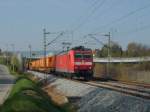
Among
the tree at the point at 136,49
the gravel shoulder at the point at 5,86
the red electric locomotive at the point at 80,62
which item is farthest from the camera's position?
the tree at the point at 136,49

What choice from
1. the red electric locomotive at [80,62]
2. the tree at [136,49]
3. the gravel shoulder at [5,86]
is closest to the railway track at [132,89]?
the gravel shoulder at [5,86]

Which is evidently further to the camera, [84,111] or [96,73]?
[96,73]

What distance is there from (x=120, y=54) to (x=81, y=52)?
6803cm

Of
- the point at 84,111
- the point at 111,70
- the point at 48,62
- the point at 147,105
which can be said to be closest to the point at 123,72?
the point at 111,70

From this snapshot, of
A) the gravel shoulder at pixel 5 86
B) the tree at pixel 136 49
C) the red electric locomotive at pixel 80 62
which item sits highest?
the tree at pixel 136 49

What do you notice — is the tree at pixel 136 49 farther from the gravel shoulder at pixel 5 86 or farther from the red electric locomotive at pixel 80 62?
the red electric locomotive at pixel 80 62

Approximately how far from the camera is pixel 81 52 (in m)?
53.2

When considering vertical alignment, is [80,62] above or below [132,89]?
above

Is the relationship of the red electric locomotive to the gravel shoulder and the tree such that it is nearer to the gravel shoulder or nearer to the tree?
the gravel shoulder

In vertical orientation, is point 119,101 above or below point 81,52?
below

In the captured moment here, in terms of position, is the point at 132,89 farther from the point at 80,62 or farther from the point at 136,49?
the point at 136,49

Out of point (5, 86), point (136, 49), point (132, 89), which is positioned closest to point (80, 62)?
point (5, 86)

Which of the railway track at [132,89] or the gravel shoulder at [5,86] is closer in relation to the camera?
the railway track at [132,89]

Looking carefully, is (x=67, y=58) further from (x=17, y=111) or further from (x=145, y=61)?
(x=17, y=111)
